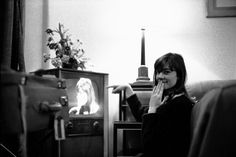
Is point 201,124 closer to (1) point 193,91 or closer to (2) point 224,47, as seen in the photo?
(1) point 193,91

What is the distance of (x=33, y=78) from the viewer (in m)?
0.98

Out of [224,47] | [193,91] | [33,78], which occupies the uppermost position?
[224,47]

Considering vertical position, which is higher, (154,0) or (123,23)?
(154,0)

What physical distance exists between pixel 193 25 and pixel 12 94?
7.47 feet

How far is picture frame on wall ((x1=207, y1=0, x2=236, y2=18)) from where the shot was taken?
2787mm

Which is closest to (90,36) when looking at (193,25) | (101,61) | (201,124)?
(101,61)

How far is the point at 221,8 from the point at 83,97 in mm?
1505

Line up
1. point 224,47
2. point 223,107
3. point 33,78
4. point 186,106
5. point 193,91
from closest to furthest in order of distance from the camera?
point 223,107 → point 33,78 → point 186,106 → point 193,91 → point 224,47

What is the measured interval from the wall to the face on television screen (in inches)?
19.0

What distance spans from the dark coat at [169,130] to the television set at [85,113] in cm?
95

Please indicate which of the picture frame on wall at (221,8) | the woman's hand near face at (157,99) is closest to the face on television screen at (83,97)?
the woman's hand near face at (157,99)

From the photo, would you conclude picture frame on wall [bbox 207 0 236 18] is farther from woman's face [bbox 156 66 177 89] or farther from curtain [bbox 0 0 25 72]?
curtain [bbox 0 0 25 72]

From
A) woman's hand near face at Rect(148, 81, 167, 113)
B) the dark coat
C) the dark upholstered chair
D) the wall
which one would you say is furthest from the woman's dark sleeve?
the dark upholstered chair

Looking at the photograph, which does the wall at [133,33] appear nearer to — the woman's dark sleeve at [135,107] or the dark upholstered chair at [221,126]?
the woman's dark sleeve at [135,107]
